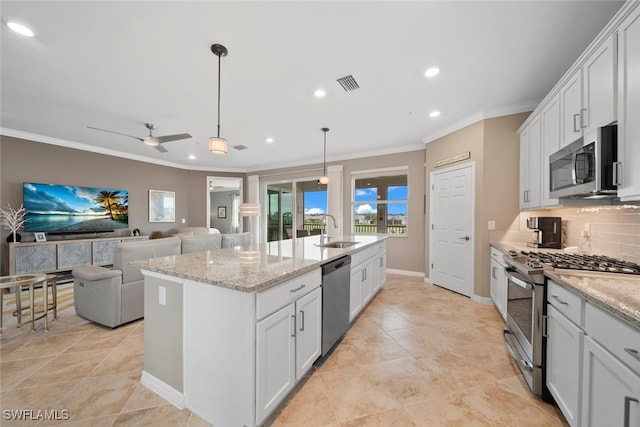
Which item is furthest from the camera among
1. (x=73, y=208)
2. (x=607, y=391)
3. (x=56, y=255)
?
(x=73, y=208)

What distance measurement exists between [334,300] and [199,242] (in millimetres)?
2453

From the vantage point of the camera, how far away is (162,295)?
161 centimetres

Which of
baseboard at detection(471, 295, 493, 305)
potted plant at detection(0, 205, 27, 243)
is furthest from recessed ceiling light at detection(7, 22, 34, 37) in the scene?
baseboard at detection(471, 295, 493, 305)

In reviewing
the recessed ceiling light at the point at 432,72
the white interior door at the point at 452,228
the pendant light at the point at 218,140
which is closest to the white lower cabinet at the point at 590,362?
the recessed ceiling light at the point at 432,72

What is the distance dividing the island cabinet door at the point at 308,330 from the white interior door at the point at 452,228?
2845 mm

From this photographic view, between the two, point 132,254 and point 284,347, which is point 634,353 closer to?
point 284,347

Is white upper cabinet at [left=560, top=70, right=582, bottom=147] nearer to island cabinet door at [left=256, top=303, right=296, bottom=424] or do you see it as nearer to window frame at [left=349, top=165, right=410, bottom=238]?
island cabinet door at [left=256, top=303, right=296, bottom=424]

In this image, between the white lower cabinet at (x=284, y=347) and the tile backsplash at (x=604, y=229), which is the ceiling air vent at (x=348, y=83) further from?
the tile backsplash at (x=604, y=229)

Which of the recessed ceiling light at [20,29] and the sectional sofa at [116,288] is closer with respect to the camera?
the recessed ceiling light at [20,29]

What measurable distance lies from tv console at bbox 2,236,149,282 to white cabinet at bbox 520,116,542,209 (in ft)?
22.6

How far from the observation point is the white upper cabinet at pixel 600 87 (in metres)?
1.52

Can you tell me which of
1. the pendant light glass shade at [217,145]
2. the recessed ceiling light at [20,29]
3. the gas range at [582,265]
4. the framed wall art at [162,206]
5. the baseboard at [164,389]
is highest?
the recessed ceiling light at [20,29]

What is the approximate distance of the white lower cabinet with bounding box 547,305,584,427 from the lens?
1.25 meters

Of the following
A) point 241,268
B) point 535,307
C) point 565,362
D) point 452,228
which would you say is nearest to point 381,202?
point 452,228
